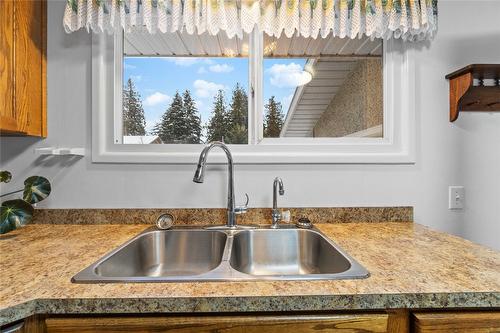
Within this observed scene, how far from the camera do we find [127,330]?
2.27 feet

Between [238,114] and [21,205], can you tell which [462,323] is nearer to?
[238,114]

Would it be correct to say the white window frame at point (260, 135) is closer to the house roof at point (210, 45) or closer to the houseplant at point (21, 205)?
the house roof at point (210, 45)

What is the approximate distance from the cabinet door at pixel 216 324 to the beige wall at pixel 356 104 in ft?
3.40

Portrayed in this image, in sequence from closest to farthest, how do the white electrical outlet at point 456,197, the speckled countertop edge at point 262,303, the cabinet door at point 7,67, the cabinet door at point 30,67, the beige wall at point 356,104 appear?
the speckled countertop edge at point 262,303 < the cabinet door at point 7,67 < the cabinet door at point 30,67 < the white electrical outlet at point 456,197 < the beige wall at point 356,104

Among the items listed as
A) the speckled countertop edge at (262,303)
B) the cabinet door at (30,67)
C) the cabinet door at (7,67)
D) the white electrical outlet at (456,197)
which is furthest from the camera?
the white electrical outlet at (456,197)

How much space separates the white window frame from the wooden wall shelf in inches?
7.1

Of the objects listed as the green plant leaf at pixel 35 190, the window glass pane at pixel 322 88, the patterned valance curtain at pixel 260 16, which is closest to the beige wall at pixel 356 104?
the window glass pane at pixel 322 88

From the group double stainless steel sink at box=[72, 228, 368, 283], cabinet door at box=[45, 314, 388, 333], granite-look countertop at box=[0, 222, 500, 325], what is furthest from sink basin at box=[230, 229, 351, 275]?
cabinet door at box=[45, 314, 388, 333]

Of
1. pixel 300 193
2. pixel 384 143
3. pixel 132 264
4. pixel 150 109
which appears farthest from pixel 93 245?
pixel 384 143

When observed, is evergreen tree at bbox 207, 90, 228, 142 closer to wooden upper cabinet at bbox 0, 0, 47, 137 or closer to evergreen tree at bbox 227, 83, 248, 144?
evergreen tree at bbox 227, 83, 248, 144

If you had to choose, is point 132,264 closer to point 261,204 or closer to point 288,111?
point 261,204

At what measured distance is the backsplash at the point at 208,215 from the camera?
1423mm

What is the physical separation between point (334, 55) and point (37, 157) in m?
1.59

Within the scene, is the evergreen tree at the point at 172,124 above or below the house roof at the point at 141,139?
above
